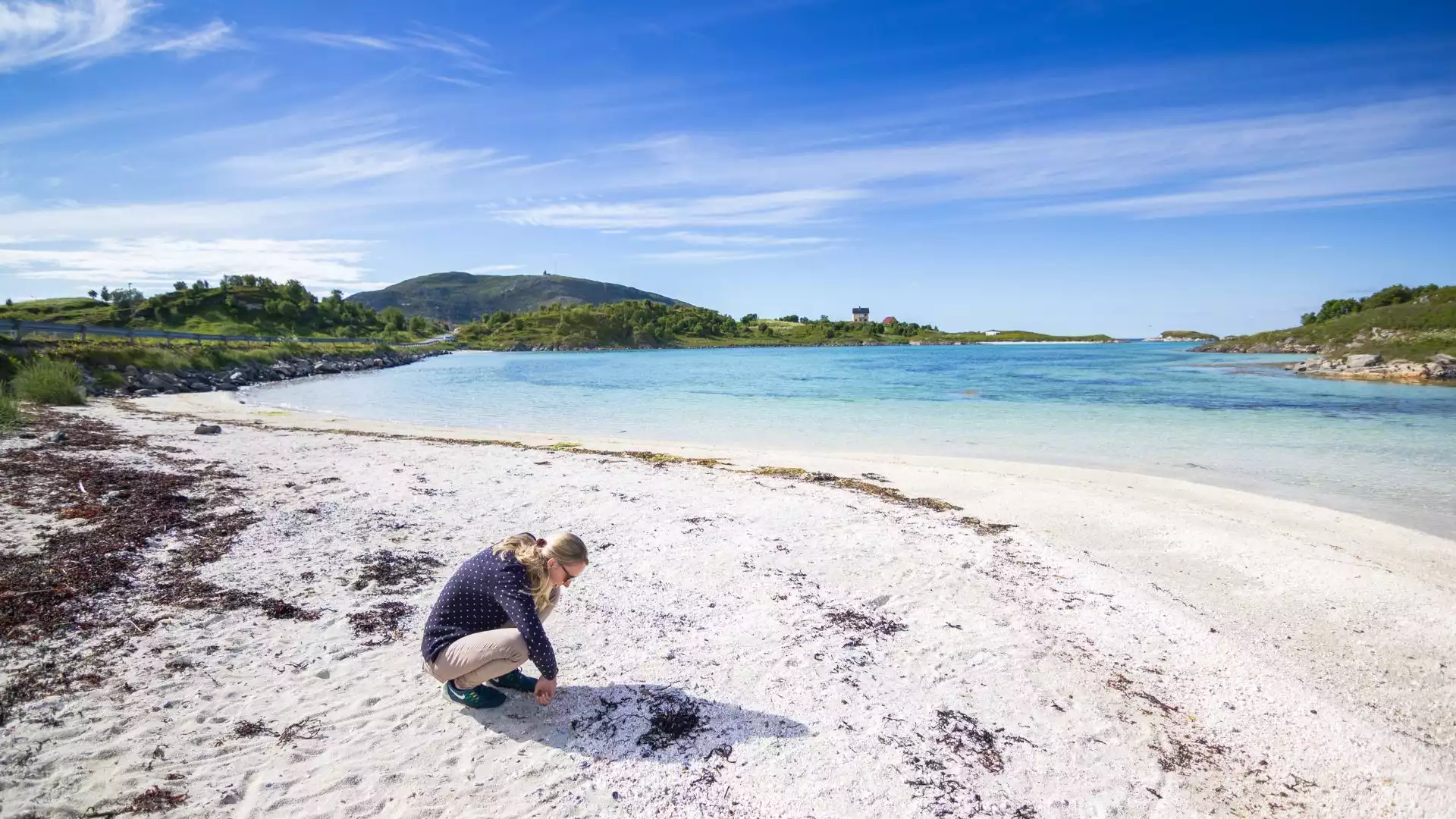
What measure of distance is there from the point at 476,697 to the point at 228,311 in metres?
109

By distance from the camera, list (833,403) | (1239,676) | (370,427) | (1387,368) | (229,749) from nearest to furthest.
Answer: (229,749)
(1239,676)
(370,427)
(833,403)
(1387,368)

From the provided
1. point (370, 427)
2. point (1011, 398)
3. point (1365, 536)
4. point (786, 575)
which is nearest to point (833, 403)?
point (1011, 398)

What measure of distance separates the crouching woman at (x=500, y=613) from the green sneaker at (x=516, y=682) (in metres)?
0.22

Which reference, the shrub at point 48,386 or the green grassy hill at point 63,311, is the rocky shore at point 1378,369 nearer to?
the shrub at point 48,386

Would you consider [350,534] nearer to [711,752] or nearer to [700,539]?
[700,539]

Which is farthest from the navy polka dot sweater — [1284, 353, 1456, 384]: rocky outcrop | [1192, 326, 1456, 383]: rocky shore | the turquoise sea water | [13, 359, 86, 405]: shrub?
[1192, 326, 1456, 383]: rocky shore

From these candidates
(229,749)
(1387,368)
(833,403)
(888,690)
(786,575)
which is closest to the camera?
(229,749)

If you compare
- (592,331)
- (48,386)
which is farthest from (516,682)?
(592,331)

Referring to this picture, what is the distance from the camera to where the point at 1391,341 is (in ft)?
154

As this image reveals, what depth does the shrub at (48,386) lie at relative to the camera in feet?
59.2

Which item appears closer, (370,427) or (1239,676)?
(1239,676)

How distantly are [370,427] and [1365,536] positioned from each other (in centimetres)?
2297

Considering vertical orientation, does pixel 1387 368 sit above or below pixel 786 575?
above

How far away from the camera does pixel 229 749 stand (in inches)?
155
